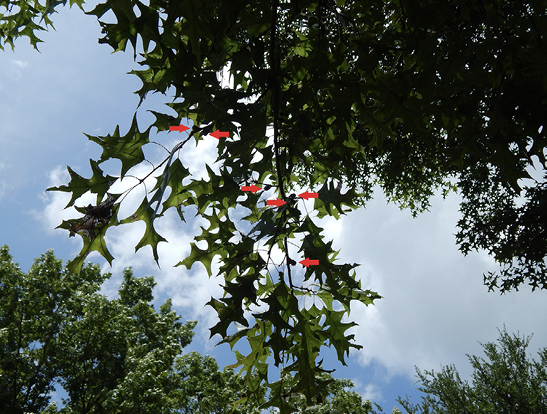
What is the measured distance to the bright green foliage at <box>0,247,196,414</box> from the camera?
16078 millimetres

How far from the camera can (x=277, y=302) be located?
231 centimetres

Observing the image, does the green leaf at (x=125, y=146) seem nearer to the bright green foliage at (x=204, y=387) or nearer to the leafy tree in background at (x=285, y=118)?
the leafy tree in background at (x=285, y=118)

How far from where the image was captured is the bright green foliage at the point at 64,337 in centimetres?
1608

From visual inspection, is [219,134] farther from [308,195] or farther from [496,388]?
[496,388]

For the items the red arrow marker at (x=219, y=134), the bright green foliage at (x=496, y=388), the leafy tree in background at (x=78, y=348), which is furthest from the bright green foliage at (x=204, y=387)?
the red arrow marker at (x=219, y=134)

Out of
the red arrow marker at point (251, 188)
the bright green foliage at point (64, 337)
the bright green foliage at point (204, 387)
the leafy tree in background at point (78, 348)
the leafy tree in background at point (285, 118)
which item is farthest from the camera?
the bright green foliage at point (64, 337)

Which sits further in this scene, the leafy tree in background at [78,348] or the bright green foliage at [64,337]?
the bright green foliage at [64,337]

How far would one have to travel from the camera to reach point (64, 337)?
17000 millimetres

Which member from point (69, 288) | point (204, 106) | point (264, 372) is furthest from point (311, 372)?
point (69, 288)

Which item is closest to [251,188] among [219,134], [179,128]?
[219,134]

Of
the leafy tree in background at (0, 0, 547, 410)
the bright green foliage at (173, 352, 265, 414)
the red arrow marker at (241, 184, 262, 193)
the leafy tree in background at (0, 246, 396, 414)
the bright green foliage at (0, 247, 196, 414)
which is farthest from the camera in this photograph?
the bright green foliage at (0, 247, 196, 414)

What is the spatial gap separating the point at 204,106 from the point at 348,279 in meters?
1.46

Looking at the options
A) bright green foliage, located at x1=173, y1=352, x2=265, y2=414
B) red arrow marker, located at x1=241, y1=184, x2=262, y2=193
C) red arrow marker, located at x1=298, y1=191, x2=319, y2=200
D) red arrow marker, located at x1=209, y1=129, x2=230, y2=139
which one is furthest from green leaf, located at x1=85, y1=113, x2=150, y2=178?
bright green foliage, located at x1=173, y1=352, x2=265, y2=414

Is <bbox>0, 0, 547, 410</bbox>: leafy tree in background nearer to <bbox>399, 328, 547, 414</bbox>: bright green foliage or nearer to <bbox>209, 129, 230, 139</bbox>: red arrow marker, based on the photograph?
<bbox>209, 129, 230, 139</bbox>: red arrow marker
